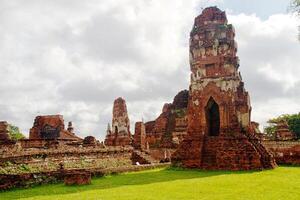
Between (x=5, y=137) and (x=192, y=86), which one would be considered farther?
(x=5, y=137)

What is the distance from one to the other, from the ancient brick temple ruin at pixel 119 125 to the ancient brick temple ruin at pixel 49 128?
8.65 m

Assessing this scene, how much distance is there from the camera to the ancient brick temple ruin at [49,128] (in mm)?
42594

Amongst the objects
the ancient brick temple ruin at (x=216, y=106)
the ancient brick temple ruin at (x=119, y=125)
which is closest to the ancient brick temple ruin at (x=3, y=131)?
the ancient brick temple ruin at (x=119, y=125)

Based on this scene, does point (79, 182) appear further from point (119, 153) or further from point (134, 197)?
point (119, 153)

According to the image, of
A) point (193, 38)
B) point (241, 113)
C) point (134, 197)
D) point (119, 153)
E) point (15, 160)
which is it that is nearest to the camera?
point (134, 197)

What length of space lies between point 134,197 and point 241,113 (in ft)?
33.2

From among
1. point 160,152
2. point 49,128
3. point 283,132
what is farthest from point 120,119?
point 283,132

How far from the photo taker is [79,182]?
1225 centimetres

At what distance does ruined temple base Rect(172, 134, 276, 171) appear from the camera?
16047 mm

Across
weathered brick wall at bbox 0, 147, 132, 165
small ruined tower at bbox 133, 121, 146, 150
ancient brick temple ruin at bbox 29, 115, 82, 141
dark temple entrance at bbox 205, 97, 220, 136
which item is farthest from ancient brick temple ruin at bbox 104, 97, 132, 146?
dark temple entrance at bbox 205, 97, 220, 136

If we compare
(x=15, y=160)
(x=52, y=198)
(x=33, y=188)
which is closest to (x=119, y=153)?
(x=15, y=160)

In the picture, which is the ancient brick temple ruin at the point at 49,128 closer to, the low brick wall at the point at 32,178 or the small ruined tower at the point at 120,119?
the small ruined tower at the point at 120,119

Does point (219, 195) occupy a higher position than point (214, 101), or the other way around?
point (214, 101)

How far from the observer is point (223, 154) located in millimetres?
16562
